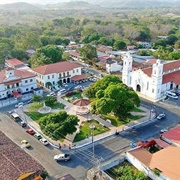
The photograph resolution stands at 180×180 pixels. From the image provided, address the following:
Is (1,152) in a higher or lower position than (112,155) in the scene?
higher

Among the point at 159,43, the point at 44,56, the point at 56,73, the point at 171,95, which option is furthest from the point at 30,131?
the point at 159,43

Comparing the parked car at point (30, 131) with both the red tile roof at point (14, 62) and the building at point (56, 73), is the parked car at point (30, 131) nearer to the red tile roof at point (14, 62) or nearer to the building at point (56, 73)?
the building at point (56, 73)

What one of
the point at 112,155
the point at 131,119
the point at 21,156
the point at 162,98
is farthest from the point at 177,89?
the point at 21,156

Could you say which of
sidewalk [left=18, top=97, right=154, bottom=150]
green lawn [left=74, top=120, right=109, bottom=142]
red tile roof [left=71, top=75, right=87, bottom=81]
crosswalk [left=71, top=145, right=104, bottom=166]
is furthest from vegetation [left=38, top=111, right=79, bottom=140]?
red tile roof [left=71, top=75, right=87, bottom=81]

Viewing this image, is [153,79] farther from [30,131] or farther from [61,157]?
[61,157]

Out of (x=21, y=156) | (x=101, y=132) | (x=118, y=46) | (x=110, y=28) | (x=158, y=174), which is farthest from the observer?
(x=110, y=28)

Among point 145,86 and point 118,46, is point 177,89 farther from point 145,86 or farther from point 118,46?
point 118,46

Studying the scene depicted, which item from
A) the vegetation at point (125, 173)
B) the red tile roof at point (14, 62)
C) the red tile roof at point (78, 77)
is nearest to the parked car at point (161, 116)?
the vegetation at point (125, 173)
